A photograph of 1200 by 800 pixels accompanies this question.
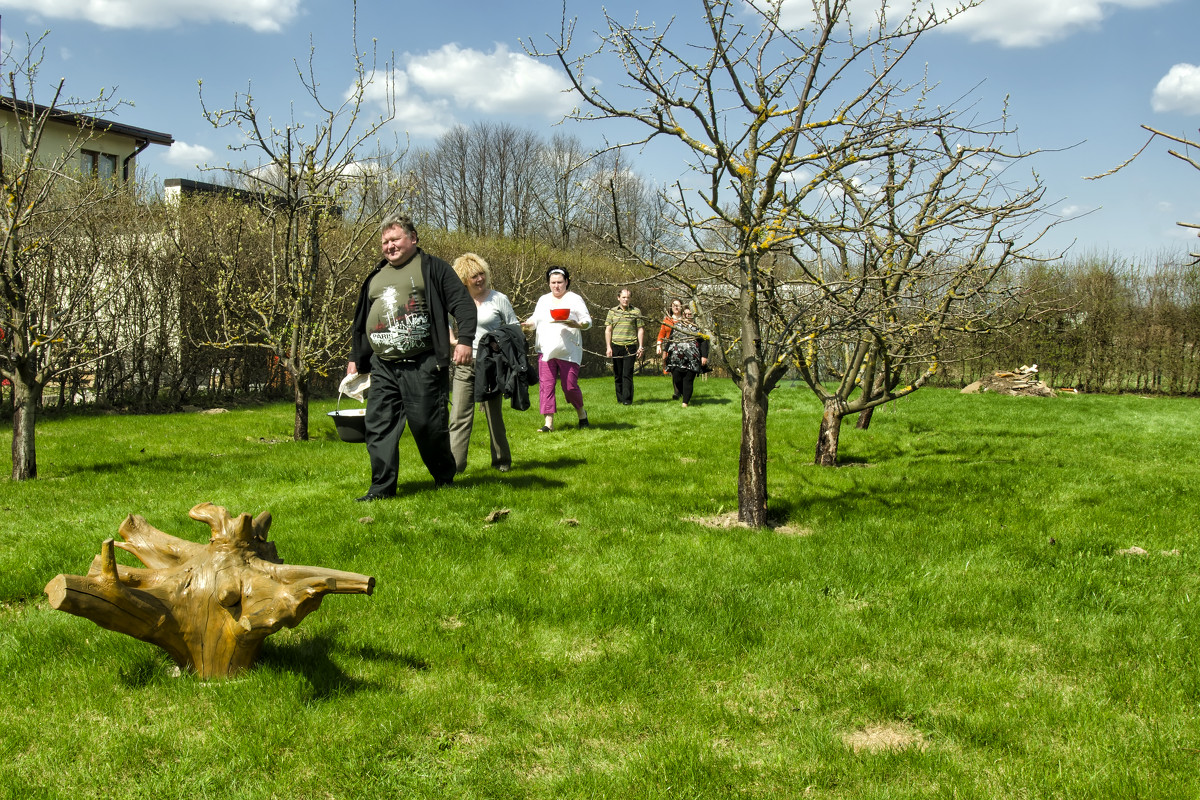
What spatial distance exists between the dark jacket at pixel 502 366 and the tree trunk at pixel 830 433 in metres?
2.81

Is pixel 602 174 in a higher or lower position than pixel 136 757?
higher

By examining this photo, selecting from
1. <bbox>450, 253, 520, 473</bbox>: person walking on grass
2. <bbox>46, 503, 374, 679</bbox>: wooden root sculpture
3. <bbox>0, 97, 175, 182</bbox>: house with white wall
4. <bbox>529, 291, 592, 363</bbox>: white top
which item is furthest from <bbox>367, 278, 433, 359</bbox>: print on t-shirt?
<bbox>0, 97, 175, 182</bbox>: house with white wall

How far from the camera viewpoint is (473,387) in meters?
6.91

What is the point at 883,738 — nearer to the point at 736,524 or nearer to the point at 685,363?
the point at 736,524

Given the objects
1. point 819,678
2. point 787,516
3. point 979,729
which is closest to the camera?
point 979,729

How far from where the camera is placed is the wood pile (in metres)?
18.1

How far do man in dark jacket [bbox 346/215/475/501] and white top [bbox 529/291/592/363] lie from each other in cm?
362

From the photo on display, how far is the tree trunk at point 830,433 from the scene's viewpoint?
24.8ft

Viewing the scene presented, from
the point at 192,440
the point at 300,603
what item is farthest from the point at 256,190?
the point at 300,603

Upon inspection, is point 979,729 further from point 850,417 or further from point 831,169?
point 850,417

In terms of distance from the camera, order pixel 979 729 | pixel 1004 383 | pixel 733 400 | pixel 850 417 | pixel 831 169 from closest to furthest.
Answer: pixel 979 729
pixel 831 169
pixel 850 417
pixel 733 400
pixel 1004 383

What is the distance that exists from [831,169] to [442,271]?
277 cm

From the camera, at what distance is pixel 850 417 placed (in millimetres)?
11023

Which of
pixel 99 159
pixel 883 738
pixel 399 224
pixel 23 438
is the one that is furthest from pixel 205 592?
pixel 99 159
